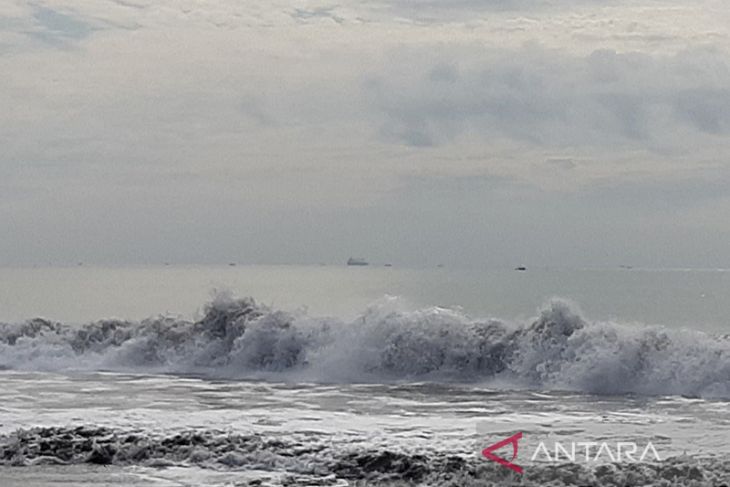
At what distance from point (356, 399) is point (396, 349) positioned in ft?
16.4

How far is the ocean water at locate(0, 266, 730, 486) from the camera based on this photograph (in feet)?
41.3

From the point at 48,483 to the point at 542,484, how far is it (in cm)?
606

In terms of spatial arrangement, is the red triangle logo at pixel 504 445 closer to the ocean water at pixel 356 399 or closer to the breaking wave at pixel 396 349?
the ocean water at pixel 356 399

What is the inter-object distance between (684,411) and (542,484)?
6.38m

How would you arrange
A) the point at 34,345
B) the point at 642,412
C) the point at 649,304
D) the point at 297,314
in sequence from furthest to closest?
the point at 649,304
the point at 34,345
the point at 297,314
the point at 642,412

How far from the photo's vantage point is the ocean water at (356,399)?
12594 mm

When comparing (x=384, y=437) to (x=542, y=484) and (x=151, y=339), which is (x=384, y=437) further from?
(x=151, y=339)

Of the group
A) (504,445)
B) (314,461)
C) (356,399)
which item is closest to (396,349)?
(356,399)

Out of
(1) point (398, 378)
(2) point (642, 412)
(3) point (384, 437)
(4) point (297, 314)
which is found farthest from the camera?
(4) point (297, 314)

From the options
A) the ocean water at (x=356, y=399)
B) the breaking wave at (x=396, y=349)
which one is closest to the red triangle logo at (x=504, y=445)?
the ocean water at (x=356, y=399)

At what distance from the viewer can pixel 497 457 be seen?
12.8 meters

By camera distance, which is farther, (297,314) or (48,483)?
(297,314)

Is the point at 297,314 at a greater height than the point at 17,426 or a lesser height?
greater

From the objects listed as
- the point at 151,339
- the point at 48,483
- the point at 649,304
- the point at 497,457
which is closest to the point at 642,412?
the point at 497,457
